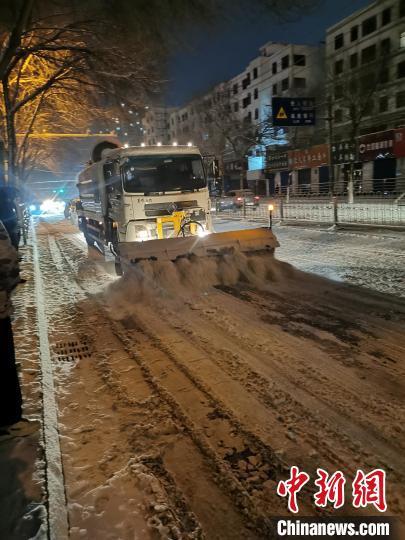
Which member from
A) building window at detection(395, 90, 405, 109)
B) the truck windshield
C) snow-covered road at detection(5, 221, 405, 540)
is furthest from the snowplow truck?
building window at detection(395, 90, 405, 109)

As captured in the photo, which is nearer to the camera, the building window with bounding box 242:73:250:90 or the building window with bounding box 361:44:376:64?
the building window with bounding box 361:44:376:64

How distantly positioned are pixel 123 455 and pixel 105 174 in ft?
Result: 27.3

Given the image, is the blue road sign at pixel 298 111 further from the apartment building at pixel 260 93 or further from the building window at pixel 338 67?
the building window at pixel 338 67

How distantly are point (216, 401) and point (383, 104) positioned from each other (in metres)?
41.1

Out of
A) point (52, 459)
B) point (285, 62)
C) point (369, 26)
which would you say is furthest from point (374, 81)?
point (52, 459)

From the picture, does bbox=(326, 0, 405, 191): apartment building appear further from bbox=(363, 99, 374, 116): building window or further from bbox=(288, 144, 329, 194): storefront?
bbox=(288, 144, 329, 194): storefront

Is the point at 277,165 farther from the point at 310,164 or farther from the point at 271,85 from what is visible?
the point at 271,85

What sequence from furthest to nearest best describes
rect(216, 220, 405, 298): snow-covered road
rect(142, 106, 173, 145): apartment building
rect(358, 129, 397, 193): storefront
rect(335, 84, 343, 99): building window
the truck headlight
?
rect(142, 106, 173, 145): apartment building, rect(335, 84, 343, 99): building window, rect(358, 129, 397, 193): storefront, the truck headlight, rect(216, 220, 405, 298): snow-covered road

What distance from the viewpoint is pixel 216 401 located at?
3.77m

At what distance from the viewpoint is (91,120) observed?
18531 mm

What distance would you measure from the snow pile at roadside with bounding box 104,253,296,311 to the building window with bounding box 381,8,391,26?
3860cm

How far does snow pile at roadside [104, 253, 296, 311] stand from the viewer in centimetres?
757

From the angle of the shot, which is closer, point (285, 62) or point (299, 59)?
point (299, 59)

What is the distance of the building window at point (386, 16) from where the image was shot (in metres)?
36.2
